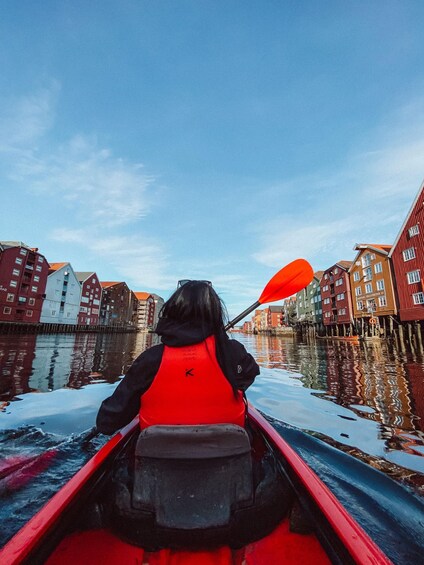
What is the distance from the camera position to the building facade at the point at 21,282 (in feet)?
135

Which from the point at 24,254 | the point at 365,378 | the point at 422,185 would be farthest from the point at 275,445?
the point at 24,254

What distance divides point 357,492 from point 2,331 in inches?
1813

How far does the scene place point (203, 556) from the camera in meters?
1.71

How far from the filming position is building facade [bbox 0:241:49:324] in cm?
4128

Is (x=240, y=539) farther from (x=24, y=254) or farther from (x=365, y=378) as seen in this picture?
(x=24, y=254)

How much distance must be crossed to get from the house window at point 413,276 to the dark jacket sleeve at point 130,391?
32.8 metres

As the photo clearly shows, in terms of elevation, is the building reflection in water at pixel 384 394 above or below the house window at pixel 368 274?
below

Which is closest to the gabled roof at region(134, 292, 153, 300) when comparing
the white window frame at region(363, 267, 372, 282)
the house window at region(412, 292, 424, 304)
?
the white window frame at region(363, 267, 372, 282)

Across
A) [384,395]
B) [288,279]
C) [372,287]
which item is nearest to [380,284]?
[372,287]

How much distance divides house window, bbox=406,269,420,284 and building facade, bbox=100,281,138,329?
6642cm

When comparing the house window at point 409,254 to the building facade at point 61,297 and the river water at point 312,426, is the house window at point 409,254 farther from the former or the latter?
the building facade at point 61,297

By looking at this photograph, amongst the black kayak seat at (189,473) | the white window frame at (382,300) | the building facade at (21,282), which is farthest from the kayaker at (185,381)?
the building facade at (21,282)

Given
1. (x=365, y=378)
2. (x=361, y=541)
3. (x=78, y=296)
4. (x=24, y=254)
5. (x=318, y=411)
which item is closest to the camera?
(x=361, y=541)

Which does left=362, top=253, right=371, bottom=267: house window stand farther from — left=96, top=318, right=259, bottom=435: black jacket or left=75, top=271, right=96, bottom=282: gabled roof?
left=75, top=271, right=96, bottom=282: gabled roof
